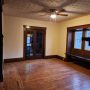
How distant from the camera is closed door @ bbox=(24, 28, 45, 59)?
5.90 metres

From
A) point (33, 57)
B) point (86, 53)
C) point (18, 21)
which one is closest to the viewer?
point (86, 53)

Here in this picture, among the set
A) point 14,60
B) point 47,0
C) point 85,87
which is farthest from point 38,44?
point 85,87

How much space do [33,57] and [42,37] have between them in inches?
53.3

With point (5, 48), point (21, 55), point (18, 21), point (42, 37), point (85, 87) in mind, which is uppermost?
point (18, 21)

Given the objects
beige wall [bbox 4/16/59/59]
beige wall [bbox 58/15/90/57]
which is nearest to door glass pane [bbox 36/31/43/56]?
beige wall [bbox 4/16/59/59]

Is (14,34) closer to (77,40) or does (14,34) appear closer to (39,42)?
(39,42)

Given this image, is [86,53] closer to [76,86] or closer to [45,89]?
[76,86]

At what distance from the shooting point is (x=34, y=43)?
6062mm

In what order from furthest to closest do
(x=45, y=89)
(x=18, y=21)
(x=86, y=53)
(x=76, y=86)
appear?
1. (x=18, y=21)
2. (x=86, y=53)
3. (x=76, y=86)
4. (x=45, y=89)

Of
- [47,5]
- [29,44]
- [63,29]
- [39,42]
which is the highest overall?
[47,5]

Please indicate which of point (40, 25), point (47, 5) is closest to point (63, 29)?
point (40, 25)

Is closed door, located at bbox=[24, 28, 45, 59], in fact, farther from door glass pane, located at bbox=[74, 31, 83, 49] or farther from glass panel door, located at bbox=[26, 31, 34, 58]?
door glass pane, located at bbox=[74, 31, 83, 49]

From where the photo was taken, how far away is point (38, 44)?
6.23m

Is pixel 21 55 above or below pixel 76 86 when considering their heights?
above
